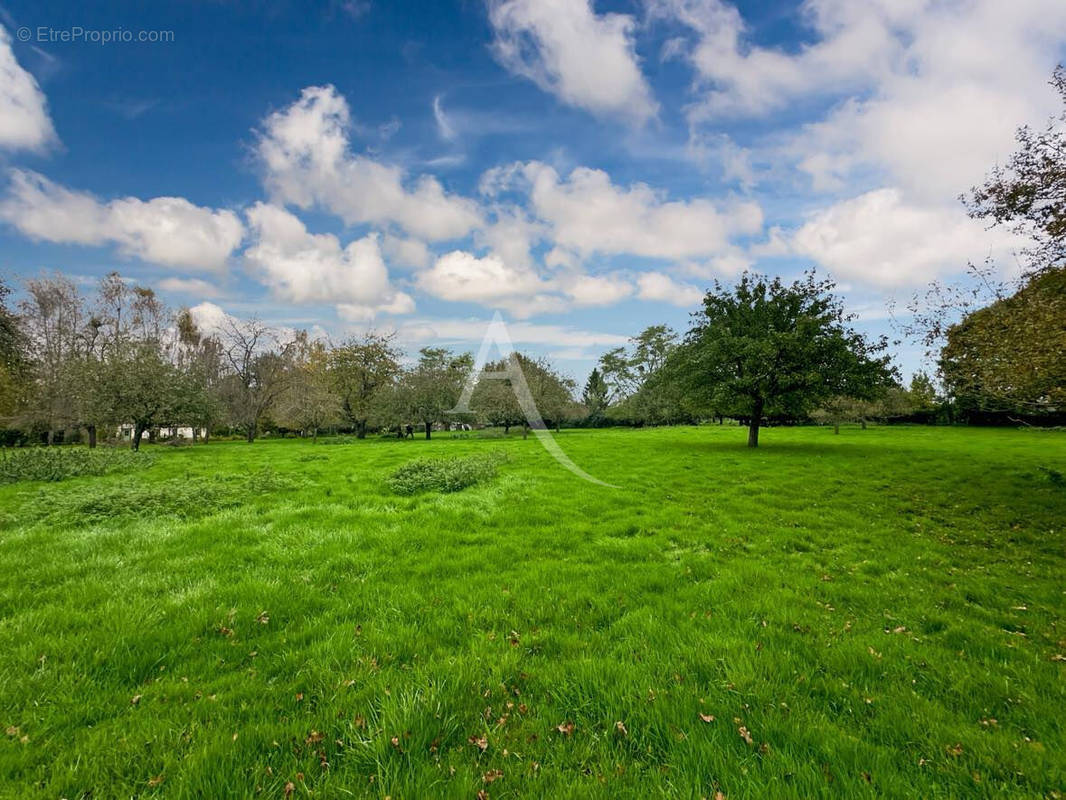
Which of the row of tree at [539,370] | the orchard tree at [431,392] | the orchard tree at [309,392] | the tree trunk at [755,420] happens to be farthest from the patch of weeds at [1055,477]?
the orchard tree at [309,392]

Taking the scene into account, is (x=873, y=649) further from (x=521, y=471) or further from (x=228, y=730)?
(x=521, y=471)

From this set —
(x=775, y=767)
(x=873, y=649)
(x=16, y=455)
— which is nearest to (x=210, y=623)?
(x=775, y=767)

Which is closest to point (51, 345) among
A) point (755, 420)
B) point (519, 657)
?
point (519, 657)

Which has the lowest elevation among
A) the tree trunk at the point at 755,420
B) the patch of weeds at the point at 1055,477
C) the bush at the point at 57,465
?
the bush at the point at 57,465

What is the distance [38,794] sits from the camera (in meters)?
2.65

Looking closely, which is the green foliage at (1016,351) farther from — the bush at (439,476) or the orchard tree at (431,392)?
the orchard tree at (431,392)

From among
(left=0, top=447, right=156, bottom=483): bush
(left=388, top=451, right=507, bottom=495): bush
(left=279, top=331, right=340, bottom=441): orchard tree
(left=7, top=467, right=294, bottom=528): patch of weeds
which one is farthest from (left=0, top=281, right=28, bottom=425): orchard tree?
(left=388, top=451, right=507, bottom=495): bush

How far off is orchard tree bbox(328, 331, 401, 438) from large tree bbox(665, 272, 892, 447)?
36.6 metres

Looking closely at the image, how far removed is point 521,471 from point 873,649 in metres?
13.2

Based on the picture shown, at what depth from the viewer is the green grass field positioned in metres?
2.97

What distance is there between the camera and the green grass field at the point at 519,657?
297 centimetres

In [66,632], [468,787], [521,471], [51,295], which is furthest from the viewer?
[51,295]

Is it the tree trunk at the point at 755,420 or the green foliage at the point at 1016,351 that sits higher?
the green foliage at the point at 1016,351

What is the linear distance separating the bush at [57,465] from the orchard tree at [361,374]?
2841 centimetres
